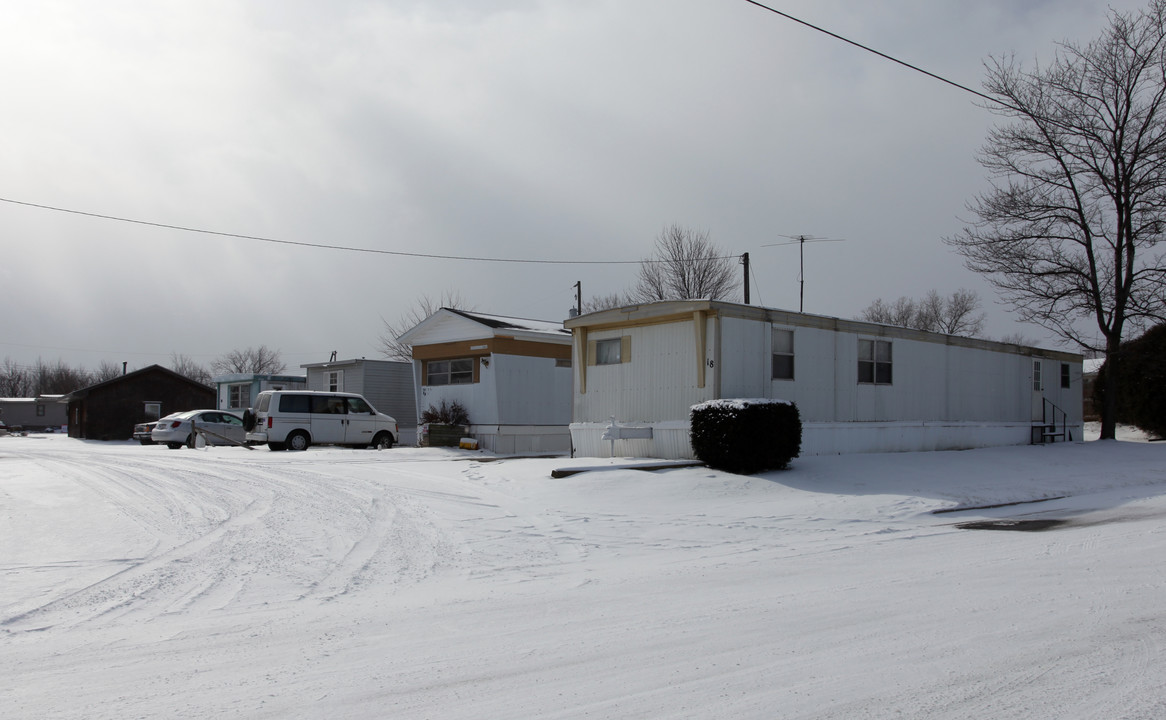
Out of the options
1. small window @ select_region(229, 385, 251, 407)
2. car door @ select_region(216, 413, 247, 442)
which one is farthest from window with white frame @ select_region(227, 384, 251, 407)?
car door @ select_region(216, 413, 247, 442)

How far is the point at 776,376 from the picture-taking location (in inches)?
685

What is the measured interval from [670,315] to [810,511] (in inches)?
223

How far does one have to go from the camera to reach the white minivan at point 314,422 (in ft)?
78.6

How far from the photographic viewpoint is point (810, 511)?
1237 centimetres

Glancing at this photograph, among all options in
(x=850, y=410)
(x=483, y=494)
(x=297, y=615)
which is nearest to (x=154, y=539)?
(x=297, y=615)

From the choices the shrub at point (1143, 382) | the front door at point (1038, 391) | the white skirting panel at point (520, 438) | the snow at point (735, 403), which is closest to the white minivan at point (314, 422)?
the white skirting panel at point (520, 438)

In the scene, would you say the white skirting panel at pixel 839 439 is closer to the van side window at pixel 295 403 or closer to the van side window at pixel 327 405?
the van side window at pixel 327 405

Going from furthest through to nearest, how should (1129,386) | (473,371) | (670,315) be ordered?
(1129,386) < (473,371) < (670,315)

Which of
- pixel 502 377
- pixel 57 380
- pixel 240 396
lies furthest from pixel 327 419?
pixel 57 380

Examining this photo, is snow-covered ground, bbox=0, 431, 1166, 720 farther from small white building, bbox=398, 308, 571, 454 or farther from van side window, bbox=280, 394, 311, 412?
small white building, bbox=398, 308, 571, 454

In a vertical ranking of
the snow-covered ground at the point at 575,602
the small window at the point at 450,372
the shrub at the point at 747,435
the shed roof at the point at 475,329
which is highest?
the shed roof at the point at 475,329

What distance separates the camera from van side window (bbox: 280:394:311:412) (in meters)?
24.0

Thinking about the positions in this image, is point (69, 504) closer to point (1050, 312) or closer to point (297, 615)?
point (297, 615)

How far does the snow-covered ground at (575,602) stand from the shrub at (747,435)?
1.57ft
